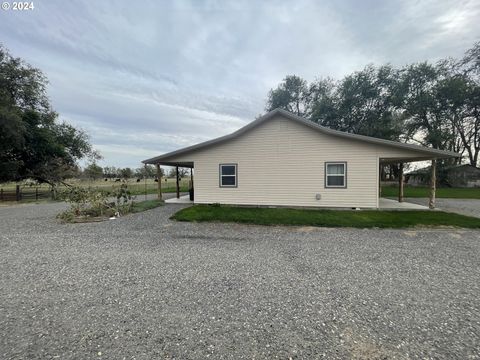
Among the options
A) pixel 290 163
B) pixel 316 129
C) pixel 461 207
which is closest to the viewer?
pixel 316 129

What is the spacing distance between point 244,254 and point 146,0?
1148cm

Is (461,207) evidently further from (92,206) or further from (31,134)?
(31,134)

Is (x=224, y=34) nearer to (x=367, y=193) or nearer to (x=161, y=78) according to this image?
(x=161, y=78)

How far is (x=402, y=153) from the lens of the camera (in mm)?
9523

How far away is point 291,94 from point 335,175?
80.3 feet

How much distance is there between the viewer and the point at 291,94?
102 feet

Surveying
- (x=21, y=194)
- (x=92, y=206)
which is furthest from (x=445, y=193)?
(x=21, y=194)

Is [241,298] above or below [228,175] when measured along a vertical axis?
below

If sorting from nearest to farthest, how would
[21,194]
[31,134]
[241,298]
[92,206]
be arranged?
[241,298], [92,206], [21,194], [31,134]

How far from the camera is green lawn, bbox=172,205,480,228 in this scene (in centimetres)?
731

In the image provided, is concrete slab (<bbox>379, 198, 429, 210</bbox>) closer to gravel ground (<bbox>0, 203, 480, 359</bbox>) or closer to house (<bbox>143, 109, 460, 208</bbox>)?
house (<bbox>143, 109, 460, 208</bbox>)

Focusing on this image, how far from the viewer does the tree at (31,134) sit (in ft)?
53.7

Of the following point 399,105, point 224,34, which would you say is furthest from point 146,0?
point 399,105

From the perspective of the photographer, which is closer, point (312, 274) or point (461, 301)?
point (461, 301)
